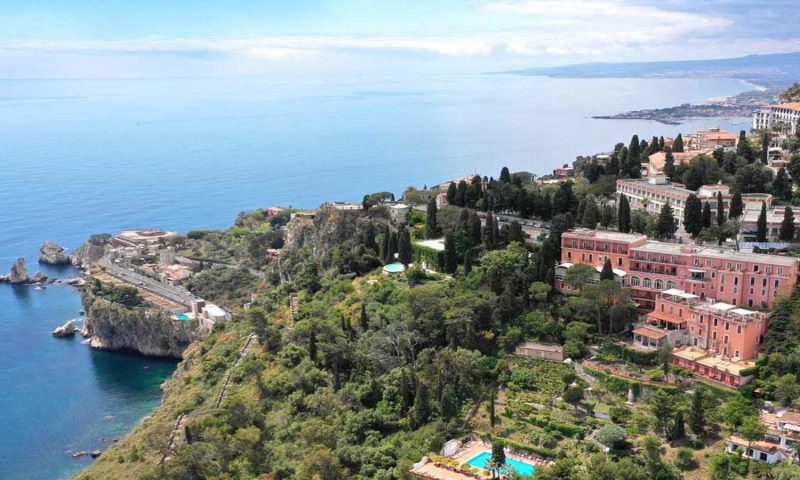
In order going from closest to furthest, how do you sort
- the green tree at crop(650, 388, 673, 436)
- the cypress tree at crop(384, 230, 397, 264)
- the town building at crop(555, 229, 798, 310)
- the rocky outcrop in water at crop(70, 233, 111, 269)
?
the green tree at crop(650, 388, 673, 436) → the town building at crop(555, 229, 798, 310) → the cypress tree at crop(384, 230, 397, 264) → the rocky outcrop in water at crop(70, 233, 111, 269)

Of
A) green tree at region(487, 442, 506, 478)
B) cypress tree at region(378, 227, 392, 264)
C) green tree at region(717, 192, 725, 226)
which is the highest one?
green tree at region(717, 192, 725, 226)

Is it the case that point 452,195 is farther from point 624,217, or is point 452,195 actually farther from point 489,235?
point 624,217

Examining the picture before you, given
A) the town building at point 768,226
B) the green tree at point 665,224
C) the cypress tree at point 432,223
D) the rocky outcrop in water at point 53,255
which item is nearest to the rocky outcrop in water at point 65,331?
the rocky outcrop in water at point 53,255

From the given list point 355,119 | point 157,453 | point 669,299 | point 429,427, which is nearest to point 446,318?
point 429,427

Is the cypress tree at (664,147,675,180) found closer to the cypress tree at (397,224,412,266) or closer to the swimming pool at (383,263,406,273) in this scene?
the cypress tree at (397,224,412,266)

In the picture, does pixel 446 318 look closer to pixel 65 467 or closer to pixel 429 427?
pixel 429 427

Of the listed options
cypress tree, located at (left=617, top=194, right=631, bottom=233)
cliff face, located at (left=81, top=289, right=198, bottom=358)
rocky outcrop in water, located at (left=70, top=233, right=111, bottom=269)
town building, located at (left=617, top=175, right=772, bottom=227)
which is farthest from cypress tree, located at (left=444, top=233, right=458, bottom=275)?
rocky outcrop in water, located at (left=70, top=233, right=111, bottom=269)

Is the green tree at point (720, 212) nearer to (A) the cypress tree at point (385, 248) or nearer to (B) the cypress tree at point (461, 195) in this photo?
(B) the cypress tree at point (461, 195)
